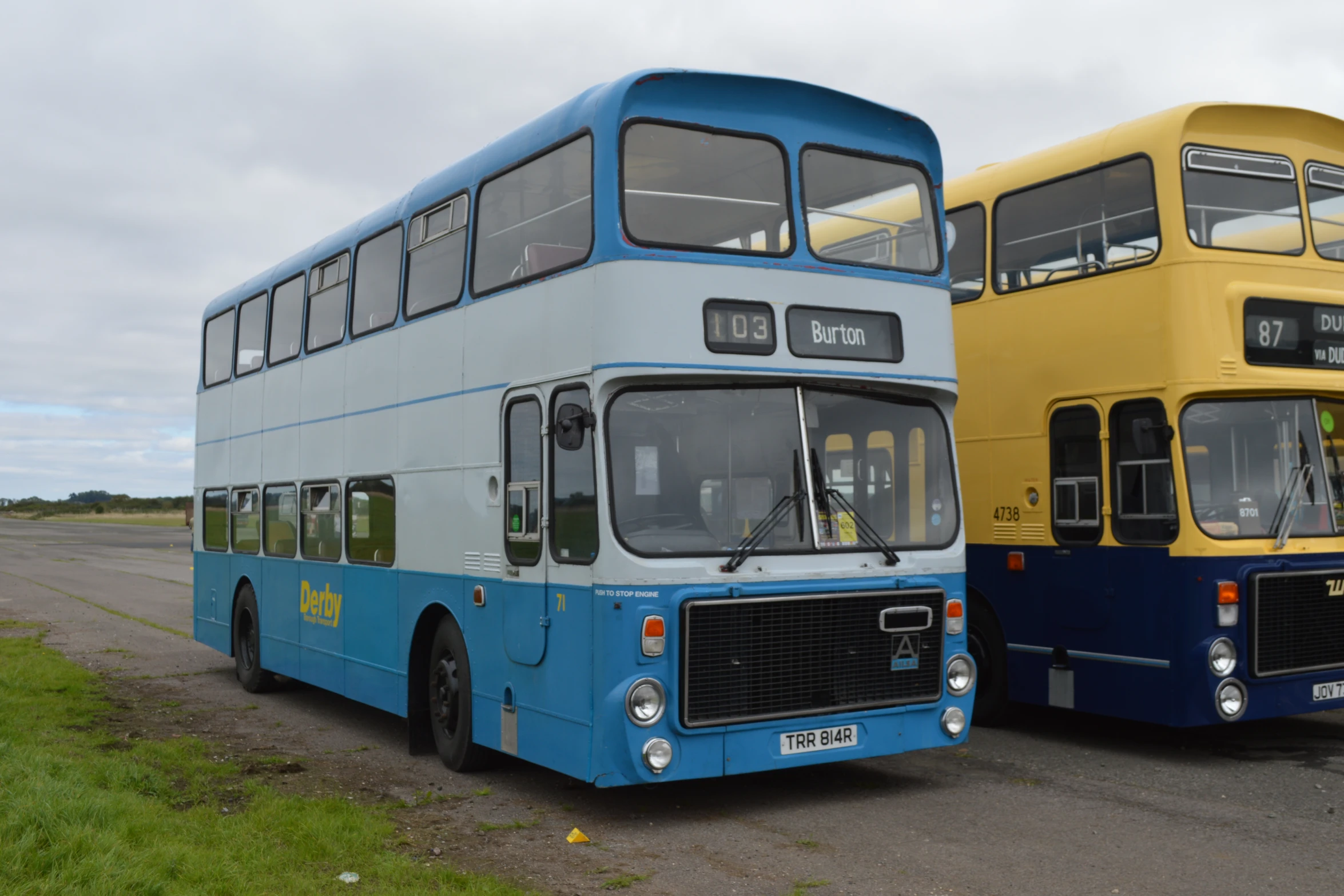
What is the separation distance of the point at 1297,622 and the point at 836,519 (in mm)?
3828

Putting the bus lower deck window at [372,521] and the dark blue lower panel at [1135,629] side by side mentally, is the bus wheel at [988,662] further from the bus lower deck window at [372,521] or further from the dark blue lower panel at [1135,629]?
the bus lower deck window at [372,521]

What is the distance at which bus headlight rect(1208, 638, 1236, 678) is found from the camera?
30.9ft

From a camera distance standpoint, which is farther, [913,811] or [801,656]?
[913,811]

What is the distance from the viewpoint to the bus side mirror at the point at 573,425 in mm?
7863

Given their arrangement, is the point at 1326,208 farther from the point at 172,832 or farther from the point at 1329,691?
the point at 172,832

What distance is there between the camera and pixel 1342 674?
9.98 m

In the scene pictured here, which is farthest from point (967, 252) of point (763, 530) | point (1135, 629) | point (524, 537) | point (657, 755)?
point (657, 755)

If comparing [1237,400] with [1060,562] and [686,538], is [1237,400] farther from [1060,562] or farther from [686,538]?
[686,538]

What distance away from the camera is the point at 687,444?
7.93 meters

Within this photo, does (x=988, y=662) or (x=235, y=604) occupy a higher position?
(x=235, y=604)

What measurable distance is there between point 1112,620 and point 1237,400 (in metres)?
1.84

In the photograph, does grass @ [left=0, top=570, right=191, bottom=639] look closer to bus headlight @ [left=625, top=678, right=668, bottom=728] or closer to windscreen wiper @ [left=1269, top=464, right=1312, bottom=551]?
bus headlight @ [left=625, top=678, right=668, bottom=728]

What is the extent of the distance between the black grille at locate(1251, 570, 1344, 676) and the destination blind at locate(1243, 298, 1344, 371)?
154 cm

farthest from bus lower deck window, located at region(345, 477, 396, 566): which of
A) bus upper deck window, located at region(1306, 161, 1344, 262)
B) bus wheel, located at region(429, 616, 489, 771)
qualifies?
bus upper deck window, located at region(1306, 161, 1344, 262)
